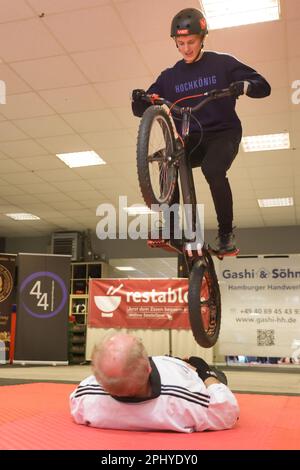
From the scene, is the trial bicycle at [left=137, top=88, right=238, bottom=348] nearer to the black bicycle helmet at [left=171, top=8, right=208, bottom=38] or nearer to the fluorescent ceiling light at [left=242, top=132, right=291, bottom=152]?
the black bicycle helmet at [left=171, top=8, right=208, bottom=38]

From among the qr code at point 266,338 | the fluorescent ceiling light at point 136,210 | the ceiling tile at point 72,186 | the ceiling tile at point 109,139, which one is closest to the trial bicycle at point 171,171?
the ceiling tile at point 109,139

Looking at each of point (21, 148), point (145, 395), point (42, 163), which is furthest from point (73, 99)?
point (145, 395)

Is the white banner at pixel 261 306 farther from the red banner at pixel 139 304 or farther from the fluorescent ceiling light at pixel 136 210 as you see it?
the red banner at pixel 139 304

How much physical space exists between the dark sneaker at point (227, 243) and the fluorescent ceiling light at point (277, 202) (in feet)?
24.4

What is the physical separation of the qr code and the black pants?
740cm

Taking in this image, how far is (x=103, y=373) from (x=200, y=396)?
1.33 ft

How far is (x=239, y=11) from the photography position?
13.3 ft

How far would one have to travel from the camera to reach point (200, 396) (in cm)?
185

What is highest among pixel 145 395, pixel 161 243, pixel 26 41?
pixel 26 41

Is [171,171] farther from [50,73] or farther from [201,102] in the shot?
[50,73]

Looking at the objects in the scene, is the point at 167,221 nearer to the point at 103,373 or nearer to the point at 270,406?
the point at 103,373

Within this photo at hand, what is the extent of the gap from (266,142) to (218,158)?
4896 mm

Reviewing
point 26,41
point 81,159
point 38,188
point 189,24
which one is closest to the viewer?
point 189,24
